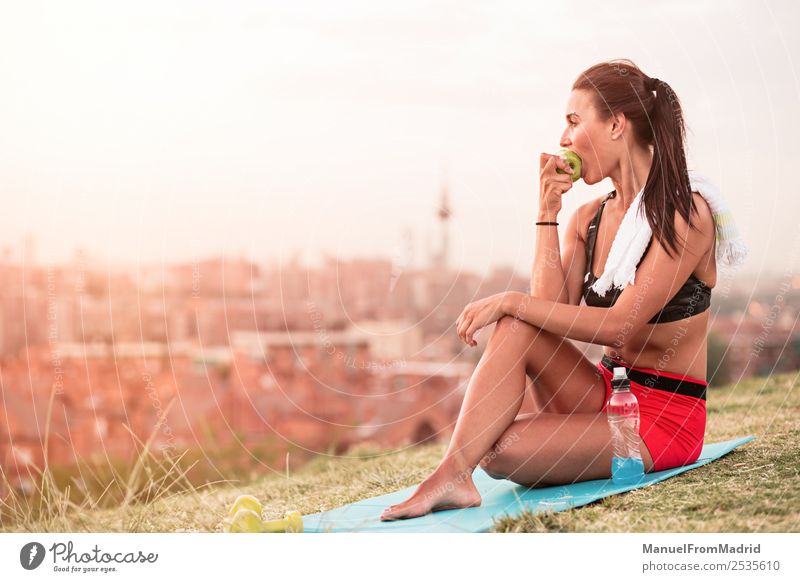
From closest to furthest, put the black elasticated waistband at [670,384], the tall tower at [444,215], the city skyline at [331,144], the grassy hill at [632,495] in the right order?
the grassy hill at [632,495]
the black elasticated waistband at [670,384]
the city skyline at [331,144]
the tall tower at [444,215]

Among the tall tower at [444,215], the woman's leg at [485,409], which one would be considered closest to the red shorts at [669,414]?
the woman's leg at [485,409]

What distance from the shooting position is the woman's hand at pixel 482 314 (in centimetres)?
206

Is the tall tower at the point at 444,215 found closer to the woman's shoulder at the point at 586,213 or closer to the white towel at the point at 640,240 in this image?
the woman's shoulder at the point at 586,213

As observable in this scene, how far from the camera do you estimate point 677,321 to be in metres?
2.13

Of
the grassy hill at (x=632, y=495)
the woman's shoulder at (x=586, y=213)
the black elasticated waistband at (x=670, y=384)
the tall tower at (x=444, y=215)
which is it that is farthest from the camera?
the tall tower at (x=444, y=215)

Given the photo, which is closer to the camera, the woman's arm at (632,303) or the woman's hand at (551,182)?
the woman's arm at (632,303)

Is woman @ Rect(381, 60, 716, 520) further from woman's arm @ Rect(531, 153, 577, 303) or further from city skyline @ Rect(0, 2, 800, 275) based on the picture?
city skyline @ Rect(0, 2, 800, 275)

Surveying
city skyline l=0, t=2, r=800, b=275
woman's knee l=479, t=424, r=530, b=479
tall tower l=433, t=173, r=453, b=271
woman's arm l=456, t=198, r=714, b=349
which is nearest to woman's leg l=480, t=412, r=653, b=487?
woman's knee l=479, t=424, r=530, b=479

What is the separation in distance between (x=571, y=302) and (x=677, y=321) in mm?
340

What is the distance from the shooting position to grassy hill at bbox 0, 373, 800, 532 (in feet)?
6.36

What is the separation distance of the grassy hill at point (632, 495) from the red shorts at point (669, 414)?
0.07m

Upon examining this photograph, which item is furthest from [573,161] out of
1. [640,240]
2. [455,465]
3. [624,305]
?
[455,465]
